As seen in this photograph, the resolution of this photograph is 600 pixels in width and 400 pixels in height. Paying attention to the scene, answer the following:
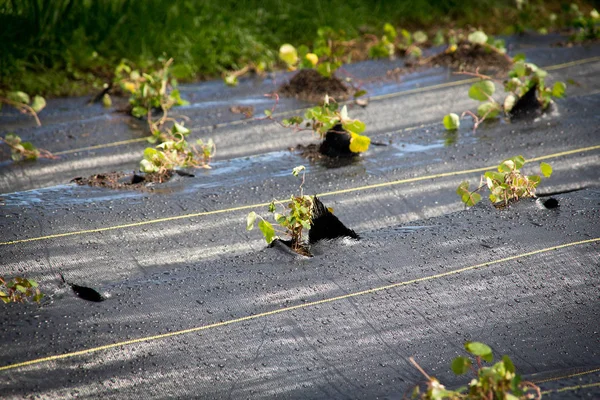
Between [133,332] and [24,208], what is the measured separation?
117cm

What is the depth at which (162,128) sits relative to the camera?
4289 mm

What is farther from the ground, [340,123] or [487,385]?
[340,123]

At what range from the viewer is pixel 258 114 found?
4.48 m

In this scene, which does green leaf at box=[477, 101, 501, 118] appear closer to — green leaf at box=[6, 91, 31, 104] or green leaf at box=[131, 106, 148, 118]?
green leaf at box=[131, 106, 148, 118]

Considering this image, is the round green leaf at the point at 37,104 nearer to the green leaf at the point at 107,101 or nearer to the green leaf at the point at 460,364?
the green leaf at the point at 107,101

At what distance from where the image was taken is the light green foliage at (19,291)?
226 centimetres

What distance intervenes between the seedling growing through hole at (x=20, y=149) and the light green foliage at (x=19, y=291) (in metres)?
1.57

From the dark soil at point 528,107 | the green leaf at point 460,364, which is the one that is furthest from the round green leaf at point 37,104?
the green leaf at point 460,364

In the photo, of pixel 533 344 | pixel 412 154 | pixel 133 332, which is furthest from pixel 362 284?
pixel 412 154

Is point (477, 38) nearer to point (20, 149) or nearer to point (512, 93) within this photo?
point (512, 93)

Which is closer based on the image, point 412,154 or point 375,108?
point 412,154

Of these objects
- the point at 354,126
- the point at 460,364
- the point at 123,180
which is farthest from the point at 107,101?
the point at 460,364

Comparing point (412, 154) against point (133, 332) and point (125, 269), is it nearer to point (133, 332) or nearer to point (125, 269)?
point (125, 269)

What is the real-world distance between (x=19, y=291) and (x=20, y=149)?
1.64m
